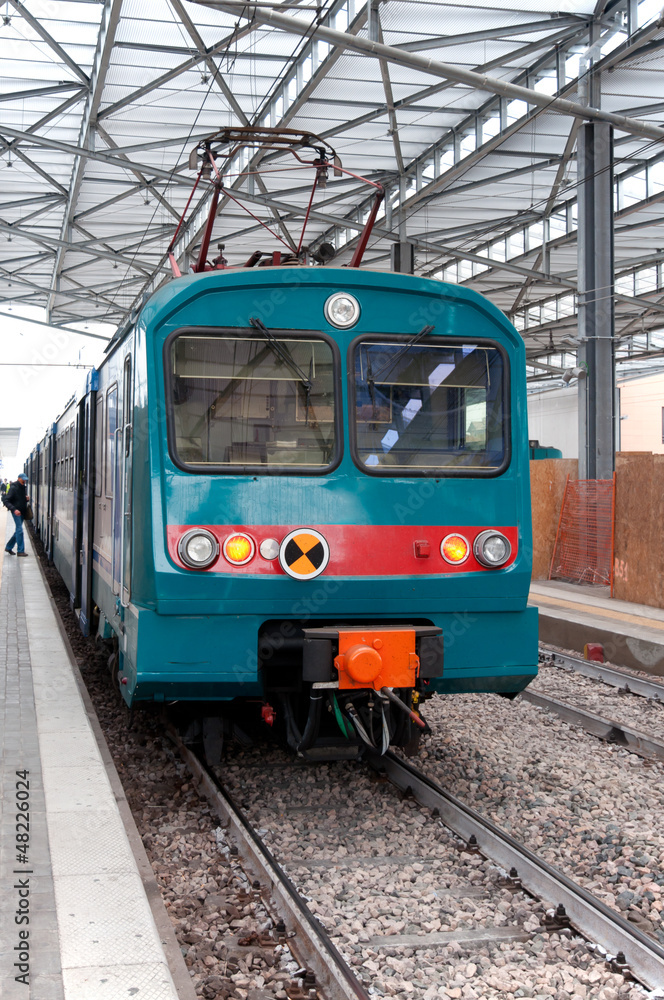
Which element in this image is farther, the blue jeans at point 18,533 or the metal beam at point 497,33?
the blue jeans at point 18,533

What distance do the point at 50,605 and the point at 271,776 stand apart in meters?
8.66

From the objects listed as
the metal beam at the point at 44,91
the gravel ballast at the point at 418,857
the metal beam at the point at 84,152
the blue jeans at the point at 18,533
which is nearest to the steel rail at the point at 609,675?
the gravel ballast at the point at 418,857

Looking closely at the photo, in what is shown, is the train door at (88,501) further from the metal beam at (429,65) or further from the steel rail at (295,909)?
the metal beam at (429,65)

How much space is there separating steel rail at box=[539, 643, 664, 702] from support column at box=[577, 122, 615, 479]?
20.9 feet

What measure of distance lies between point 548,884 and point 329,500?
7.10 feet

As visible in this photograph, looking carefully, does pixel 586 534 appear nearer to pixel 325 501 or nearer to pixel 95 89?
pixel 325 501

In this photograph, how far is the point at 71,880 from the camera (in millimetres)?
3951

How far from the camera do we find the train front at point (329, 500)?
16.1ft

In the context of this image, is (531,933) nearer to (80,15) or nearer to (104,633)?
(104,633)

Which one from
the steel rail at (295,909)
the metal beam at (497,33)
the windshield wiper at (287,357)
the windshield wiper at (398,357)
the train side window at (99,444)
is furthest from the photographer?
the metal beam at (497,33)

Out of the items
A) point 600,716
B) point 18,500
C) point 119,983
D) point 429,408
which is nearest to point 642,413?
point 18,500

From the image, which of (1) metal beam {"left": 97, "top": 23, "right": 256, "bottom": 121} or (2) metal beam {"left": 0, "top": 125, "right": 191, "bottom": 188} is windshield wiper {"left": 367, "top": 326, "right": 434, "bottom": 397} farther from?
(2) metal beam {"left": 0, "top": 125, "right": 191, "bottom": 188}

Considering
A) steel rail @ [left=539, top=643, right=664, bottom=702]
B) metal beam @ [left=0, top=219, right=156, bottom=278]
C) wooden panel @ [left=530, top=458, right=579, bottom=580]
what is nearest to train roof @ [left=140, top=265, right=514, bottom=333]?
steel rail @ [left=539, top=643, right=664, bottom=702]

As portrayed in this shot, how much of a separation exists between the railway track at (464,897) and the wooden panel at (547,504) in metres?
10.7
